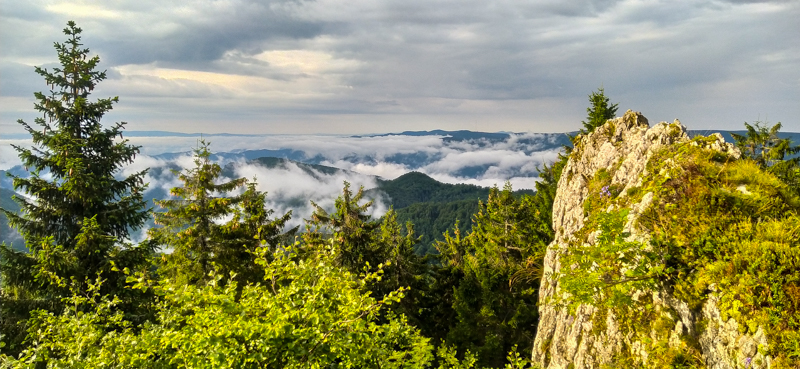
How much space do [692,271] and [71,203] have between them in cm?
1851

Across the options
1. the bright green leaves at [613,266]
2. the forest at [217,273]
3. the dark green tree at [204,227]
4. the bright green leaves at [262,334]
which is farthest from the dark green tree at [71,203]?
the bright green leaves at [613,266]

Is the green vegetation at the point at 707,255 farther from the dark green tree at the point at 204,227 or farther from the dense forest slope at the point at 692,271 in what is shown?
the dark green tree at the point at 204,227

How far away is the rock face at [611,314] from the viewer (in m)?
6.58

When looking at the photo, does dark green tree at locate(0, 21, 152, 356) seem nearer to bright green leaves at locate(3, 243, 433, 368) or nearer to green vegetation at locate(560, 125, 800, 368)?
bright green leaves at locate(3, 243, 433, 368)

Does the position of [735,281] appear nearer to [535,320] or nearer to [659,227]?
[659,227]

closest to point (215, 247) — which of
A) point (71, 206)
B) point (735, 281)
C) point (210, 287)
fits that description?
point (71, 206)

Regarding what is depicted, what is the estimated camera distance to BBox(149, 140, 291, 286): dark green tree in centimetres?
1661

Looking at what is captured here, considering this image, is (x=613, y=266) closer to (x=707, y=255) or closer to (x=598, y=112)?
(x=707, y=255)

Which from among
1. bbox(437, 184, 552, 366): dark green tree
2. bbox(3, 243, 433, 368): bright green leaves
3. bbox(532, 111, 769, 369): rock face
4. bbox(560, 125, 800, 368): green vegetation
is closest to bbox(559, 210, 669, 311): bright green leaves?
bbox(560, 125, 800, 368): green vegetation

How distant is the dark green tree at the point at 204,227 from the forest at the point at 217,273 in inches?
2.9

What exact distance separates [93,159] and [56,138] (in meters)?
1.35

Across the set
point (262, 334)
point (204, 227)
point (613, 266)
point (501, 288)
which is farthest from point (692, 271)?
point (204, 227)

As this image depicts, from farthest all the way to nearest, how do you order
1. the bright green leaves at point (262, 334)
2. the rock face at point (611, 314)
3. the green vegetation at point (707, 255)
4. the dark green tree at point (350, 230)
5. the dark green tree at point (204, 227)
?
the dark green tree at point (350, 230) → the dark green tree at point (204, 227) → the rock face at point (611, 314) → the green vegetation at point (707, 255) → the bright green leaves at point (262, 334)

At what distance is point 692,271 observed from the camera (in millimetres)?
7188
